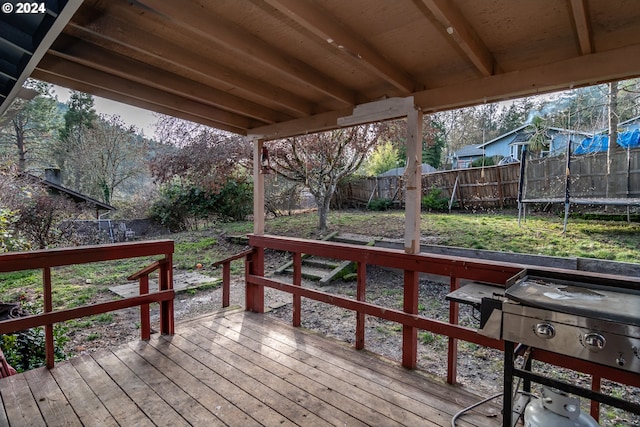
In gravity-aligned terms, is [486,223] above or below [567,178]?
below

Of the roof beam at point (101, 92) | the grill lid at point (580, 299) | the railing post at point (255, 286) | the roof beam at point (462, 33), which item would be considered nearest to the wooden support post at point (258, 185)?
the railing post at point (255, 286)

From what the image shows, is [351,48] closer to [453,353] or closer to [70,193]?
[453,353]

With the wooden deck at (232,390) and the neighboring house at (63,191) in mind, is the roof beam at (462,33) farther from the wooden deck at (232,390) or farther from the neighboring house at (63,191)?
the neighboring house at (63,191)

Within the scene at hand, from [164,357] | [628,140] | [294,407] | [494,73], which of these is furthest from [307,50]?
[628,140]

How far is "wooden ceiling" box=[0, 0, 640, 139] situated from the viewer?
156 cm

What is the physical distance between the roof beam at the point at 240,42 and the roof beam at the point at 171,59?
7.2 inches

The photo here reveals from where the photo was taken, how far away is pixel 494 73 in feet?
6.69

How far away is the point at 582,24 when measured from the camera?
1470mm

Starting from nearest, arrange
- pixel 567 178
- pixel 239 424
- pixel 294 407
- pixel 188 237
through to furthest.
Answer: pixel 239 424
pixel 294 407
pixel 567 178
pixel 188 237

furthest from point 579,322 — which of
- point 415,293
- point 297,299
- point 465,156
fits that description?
point 465,156

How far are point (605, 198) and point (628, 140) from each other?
134 centimetres

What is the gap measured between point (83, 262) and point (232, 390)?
→ 4.64ft

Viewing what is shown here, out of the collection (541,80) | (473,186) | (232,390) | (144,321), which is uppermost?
(541,80)

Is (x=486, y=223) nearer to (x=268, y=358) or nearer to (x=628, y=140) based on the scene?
(x=628, y=140)
